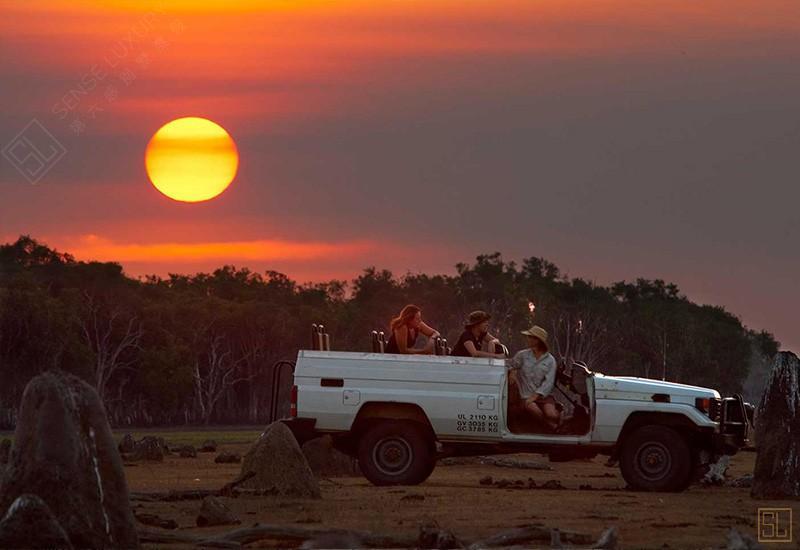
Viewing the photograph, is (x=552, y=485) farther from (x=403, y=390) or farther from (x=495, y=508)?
(x=495, y=508)

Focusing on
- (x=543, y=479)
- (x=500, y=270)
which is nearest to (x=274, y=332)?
(x=500, y=270)

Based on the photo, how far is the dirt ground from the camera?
1812 cm

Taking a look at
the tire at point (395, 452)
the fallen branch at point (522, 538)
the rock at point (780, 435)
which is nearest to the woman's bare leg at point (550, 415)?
the tire at point (395, 452)

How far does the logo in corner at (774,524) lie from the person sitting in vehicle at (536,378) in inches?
161

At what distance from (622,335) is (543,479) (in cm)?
9429

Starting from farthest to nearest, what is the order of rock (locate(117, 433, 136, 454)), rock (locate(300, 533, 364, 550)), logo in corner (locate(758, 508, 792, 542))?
1. rock (locate(117, 433, 136, 454))
2. logo in corner (locate(758, 508, 792, 542))
3. rock (locate(300, 533, 364, 550))

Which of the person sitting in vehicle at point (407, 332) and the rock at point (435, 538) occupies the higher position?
the person sitting in vehicle at point (407, 332)

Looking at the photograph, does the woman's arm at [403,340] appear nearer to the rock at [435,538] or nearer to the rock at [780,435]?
the rock at [780,435]

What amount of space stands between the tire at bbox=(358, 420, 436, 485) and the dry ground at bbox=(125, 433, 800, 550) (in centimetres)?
25

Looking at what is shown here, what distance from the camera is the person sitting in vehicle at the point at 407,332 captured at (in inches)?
986

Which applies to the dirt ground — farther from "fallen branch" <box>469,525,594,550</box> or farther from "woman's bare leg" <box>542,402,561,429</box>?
"woman's bare leg" <box>542,402,561,429</box>

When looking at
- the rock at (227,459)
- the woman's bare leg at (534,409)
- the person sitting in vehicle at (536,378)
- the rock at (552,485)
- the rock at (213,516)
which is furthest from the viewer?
the rock at (227,459)

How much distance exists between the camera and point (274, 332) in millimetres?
108062

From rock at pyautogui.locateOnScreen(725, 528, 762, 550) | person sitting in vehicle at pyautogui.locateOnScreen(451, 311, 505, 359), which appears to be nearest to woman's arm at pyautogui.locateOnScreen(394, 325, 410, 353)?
person sitting in vehicle at pyautogui.locateOnScreen(451, 311, 505, 359)
